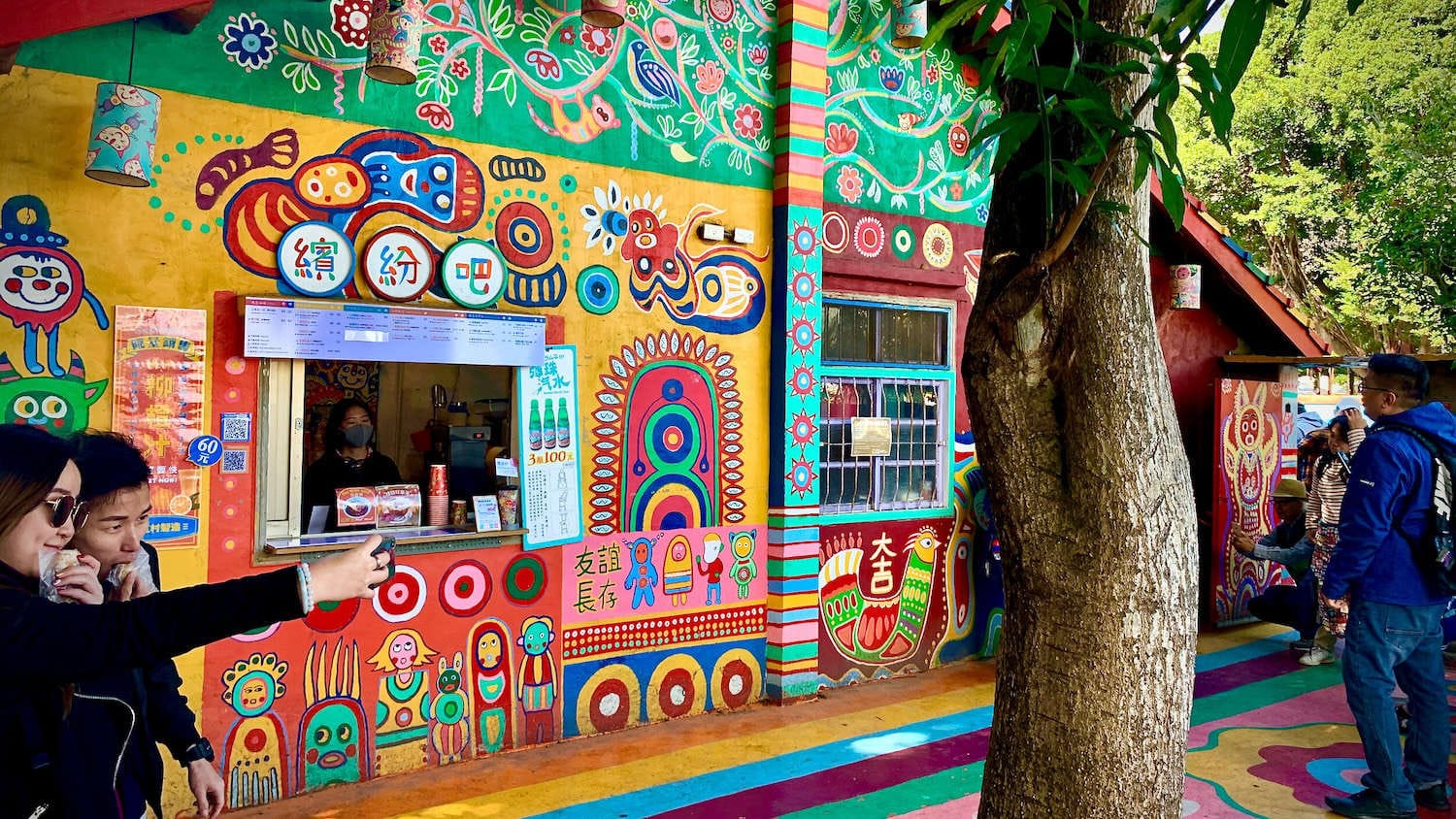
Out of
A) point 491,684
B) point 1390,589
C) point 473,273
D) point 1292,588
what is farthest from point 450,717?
point 1292,588

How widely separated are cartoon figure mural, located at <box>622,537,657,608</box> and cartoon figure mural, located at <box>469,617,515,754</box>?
784 mm

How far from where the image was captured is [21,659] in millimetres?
1807

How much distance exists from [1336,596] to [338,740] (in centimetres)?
471

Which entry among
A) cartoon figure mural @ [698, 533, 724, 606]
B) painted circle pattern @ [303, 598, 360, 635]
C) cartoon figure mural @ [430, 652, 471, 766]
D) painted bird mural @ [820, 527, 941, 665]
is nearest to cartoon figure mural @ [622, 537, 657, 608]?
cartoon figure mural @ [698, 533, 724, 606]

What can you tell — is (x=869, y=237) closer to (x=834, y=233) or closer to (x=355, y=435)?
(x=834, y=233)

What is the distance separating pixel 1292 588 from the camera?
8.00 meters

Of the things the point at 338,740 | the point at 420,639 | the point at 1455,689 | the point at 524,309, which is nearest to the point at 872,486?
the point at 524,309

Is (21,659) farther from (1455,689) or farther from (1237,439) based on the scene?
(1237,439)

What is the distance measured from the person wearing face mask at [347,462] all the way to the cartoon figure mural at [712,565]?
184 cm

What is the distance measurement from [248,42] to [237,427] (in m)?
1.75

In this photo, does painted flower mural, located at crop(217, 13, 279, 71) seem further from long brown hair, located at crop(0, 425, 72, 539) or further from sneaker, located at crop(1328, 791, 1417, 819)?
sneaker, located at crop(1328, 791, 1417, 819)

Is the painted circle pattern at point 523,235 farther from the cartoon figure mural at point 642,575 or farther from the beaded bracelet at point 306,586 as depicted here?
the beaded bracelet at point 306,586

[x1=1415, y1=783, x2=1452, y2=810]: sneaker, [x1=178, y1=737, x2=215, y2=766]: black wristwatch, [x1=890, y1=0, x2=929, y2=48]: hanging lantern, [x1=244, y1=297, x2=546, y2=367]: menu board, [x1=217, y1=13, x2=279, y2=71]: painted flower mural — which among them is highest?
[x1=890, y1=0, x2=929, y2=48]: hanging lantern

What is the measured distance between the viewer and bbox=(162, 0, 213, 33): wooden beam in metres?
4.18
